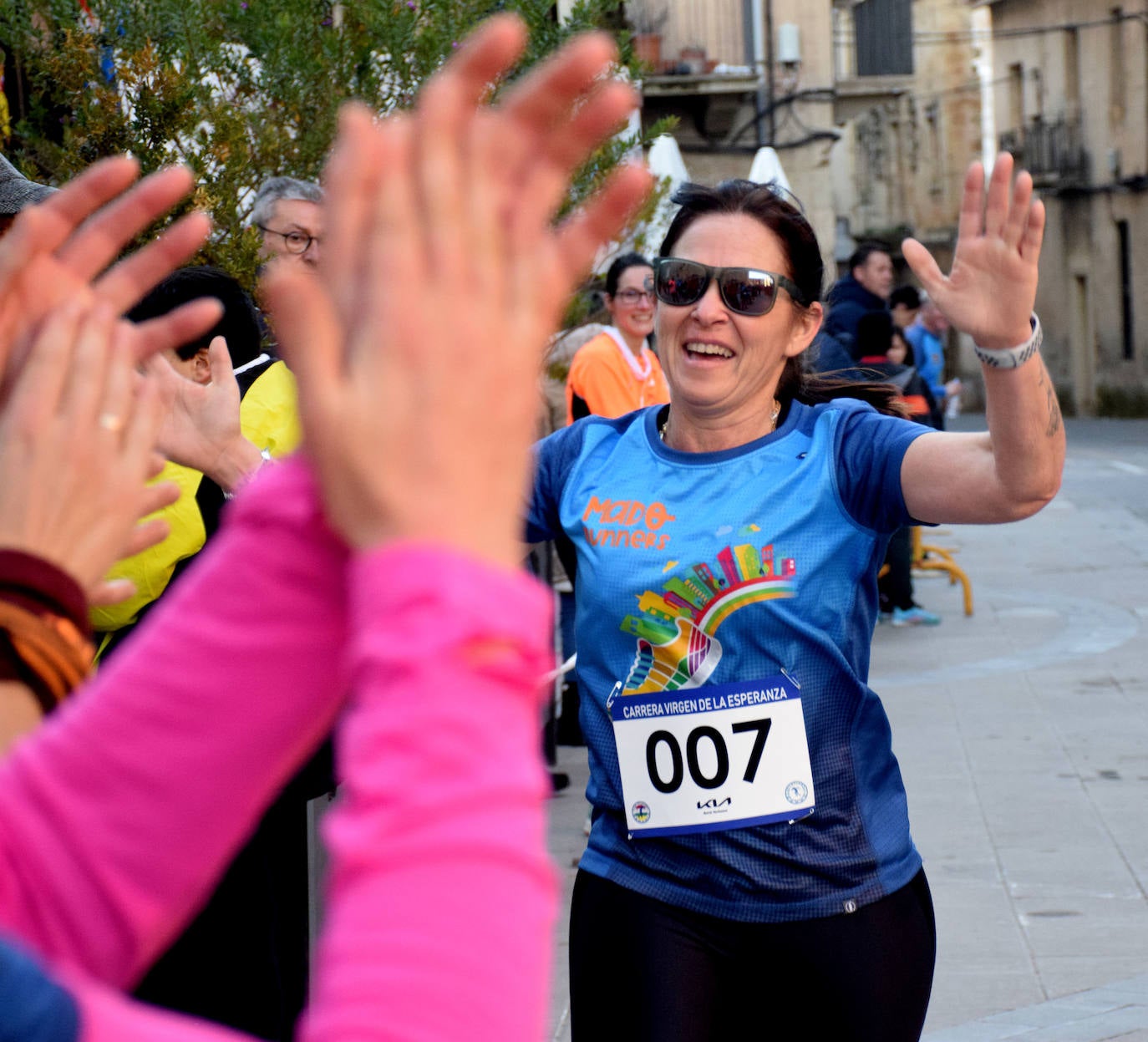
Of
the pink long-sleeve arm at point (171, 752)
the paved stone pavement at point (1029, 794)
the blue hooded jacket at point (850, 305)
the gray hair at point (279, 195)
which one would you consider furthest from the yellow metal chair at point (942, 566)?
the pink long-sleeve arm at point (171, 752)

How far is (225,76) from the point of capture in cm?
614

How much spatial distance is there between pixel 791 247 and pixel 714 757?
0.99 m

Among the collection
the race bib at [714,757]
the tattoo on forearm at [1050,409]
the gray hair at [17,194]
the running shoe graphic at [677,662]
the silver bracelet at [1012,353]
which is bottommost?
the race bib at [714,757]

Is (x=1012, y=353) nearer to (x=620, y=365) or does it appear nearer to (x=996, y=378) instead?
(x=996, y=378)

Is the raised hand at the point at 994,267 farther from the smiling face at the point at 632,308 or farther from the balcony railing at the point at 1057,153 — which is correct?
the balcony railing at the point at 1057,153

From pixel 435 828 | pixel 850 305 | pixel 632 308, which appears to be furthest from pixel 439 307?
pixel 850 305

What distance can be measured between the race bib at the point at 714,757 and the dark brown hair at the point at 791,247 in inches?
26.0

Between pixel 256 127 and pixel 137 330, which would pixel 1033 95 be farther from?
pixel 137 330

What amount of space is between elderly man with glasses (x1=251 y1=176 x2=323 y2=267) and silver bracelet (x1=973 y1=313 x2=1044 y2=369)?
2.44m

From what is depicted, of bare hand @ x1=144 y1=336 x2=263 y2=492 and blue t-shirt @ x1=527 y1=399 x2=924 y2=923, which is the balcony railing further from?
bare hand @ x1=144 y1=336 x2=263 y2=492

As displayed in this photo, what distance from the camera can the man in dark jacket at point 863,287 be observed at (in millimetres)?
11195

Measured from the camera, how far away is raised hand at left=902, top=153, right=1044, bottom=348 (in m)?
2.38

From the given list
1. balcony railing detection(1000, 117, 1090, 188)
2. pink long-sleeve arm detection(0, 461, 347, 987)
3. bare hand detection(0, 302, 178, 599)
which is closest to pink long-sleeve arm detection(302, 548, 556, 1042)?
pink long-sleeve arm detection(0, 461, 347, 987)

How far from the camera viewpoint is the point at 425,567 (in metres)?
0.84
